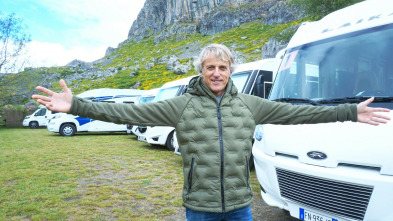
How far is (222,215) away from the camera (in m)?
1.99

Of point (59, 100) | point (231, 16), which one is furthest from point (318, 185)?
point (231, 16)

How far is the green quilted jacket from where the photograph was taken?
6.38 ft

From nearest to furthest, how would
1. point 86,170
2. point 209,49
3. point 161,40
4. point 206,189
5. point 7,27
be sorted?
point 206,189 → point 209,49 → point 86,170 → point 7,27 → point 161,40

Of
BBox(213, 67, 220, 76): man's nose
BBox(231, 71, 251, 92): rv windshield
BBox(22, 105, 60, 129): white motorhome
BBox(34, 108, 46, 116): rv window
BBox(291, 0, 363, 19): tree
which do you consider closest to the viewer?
BBox(213, 67, 220, 76): man's nose

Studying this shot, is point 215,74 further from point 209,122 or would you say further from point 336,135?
point 336,135

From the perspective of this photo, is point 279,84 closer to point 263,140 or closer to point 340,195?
point 263,140

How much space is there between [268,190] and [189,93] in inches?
78.2

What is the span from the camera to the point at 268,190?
3457 mm

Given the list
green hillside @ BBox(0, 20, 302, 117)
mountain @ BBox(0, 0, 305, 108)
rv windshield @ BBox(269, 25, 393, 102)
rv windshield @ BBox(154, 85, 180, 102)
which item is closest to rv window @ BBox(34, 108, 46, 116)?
green hillside @ BBox(0, 20, 302, 117)

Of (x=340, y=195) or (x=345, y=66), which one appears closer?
(x=340, y=195)

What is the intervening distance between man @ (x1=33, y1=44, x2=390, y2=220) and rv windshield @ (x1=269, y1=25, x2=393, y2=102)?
1.12 meters

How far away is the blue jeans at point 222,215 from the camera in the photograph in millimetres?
1965

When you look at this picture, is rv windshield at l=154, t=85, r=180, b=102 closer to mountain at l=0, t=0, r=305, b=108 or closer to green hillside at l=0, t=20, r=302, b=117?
green hillside at l=0, t=20, r=302, b=117

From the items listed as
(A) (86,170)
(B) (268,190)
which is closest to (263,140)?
(B) (268,190)
